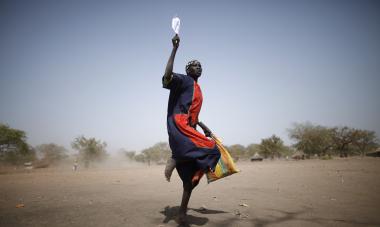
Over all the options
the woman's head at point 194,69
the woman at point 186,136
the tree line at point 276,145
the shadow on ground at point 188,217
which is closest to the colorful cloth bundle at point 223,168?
the woman at point 186,136

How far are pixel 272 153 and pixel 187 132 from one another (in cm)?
4984

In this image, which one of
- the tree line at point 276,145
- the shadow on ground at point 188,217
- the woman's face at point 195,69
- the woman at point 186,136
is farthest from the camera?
the tree line at point 276,145

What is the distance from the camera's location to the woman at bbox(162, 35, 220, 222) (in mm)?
2938

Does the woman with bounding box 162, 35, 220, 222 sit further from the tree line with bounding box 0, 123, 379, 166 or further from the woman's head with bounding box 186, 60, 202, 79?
the tree line with bounding box 0, 123, 379, 166

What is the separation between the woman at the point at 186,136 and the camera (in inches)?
116

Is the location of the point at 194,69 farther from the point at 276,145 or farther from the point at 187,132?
the point at 276,145

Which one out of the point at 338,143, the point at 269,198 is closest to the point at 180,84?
the point at 269,198

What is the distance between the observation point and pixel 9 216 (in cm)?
352

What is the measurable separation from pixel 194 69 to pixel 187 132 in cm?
102

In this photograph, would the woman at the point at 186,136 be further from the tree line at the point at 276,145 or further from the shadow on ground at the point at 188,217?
the tree line at the point at 276,145

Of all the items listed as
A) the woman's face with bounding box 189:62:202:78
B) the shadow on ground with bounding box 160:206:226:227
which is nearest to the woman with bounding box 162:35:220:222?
the woman's face with bounding box 189:62:202:78

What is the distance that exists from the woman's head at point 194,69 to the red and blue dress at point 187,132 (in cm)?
18

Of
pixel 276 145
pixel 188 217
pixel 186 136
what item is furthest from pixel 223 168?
pixel 276 145

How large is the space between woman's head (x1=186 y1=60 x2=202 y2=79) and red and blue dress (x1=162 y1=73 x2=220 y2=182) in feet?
0.58
